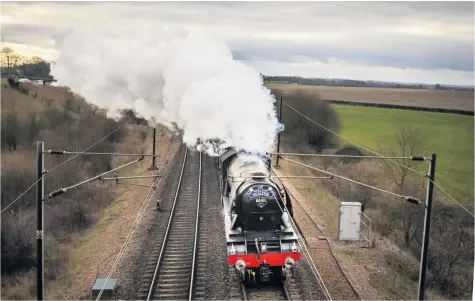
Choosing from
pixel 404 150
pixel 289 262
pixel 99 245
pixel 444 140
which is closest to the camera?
pixel 289 262

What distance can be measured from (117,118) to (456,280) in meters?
20.7

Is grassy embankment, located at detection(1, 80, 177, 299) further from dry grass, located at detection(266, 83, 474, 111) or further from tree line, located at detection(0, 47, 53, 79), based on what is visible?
dry grass, located at detection(266, 83, 474, 111)

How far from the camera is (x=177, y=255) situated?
15453 millimetres

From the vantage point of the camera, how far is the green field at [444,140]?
63.7 feet

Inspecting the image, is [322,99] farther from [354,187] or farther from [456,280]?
[456,280]

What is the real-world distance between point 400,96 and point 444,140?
6.52 meters

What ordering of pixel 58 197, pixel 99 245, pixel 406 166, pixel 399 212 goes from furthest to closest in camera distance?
1. pixel 58 197
2. pixel 406 166
3. pixel 399 212
4. pixel 99 245

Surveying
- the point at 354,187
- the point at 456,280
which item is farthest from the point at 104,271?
the point at 354,187

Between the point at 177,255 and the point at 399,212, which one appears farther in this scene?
the point at 399,212

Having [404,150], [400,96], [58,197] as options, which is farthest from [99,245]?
[400,96]

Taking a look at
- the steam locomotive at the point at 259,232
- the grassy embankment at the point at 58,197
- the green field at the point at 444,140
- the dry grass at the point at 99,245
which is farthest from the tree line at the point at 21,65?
the green field at the point at 444,140

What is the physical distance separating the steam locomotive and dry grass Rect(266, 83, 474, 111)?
9.06m

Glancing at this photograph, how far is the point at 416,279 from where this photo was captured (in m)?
15.0

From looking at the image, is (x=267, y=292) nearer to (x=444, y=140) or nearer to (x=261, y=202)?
(x=261, y=202)
